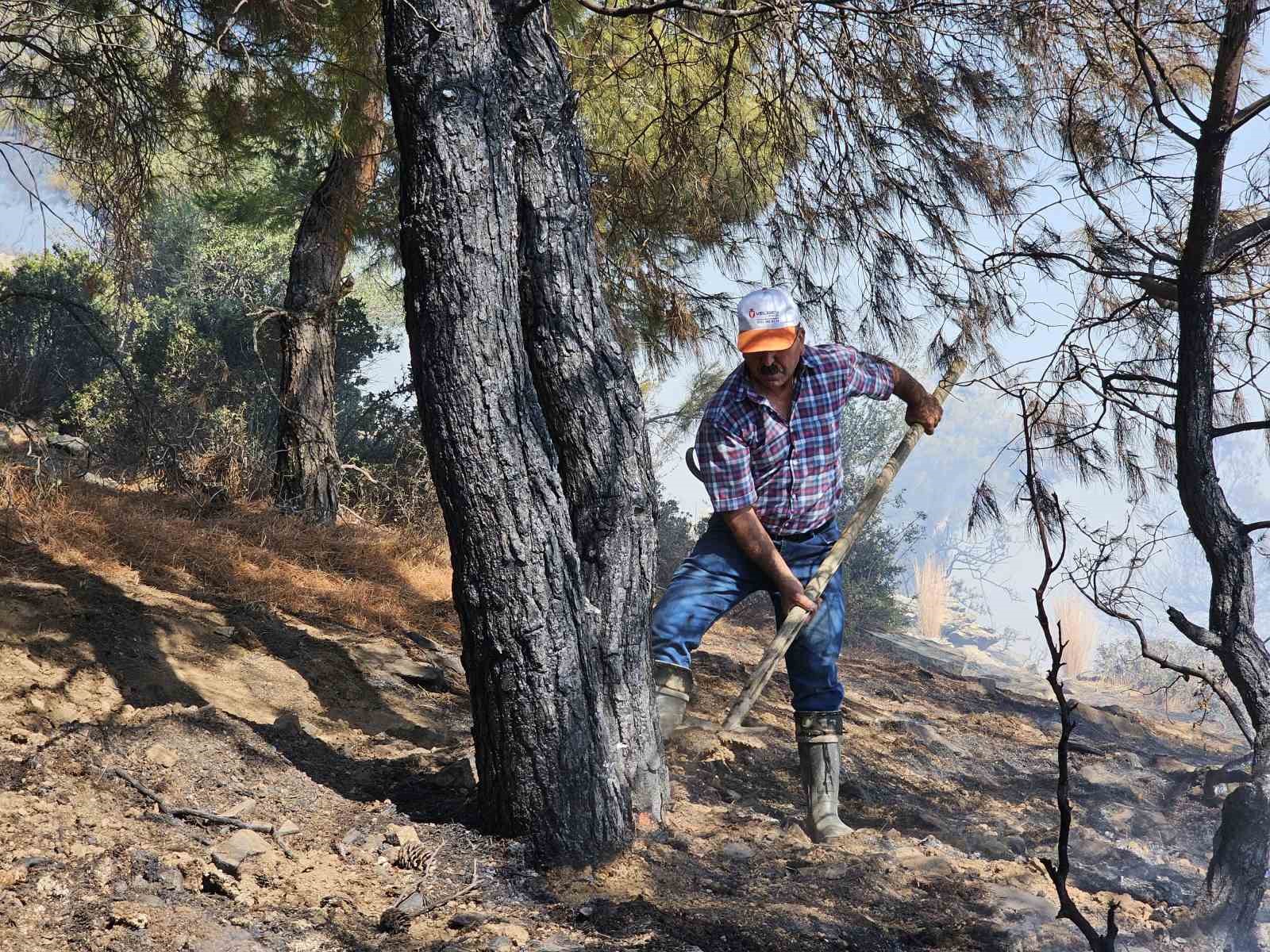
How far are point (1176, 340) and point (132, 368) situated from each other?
9.51 meters

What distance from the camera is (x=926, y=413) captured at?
164 inches

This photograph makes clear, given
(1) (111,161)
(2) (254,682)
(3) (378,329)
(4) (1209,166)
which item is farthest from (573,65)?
(3) (378,329)

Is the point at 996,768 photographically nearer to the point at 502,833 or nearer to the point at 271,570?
the point at 502,833

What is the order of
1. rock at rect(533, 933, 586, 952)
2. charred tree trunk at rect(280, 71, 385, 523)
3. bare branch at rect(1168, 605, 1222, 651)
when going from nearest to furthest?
rock at rect(533, 933, 586, 952), bare branch at rect(1168, 605, 1222, 651), charred tree trunk at rect(280, 71, 385, 523)

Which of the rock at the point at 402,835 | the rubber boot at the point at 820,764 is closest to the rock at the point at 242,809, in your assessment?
the rock at the point at 402,835

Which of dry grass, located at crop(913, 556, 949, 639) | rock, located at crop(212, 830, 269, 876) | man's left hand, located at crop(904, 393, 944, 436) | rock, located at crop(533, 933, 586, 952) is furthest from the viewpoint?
dry grass, located at crop(913, 556, 949, 639)

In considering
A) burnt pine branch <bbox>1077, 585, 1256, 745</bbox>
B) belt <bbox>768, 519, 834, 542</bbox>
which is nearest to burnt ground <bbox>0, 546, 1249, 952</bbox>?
burnt pine branch <bbox>1077, 585, 1256, 745</bbox>

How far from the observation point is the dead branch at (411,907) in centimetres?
262

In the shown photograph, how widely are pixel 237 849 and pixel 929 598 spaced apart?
16.1 meters

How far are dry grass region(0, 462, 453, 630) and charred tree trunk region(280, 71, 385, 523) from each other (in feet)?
1.67

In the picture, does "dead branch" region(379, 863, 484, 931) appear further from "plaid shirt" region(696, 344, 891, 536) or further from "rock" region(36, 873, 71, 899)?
"plaid shirt" region(696, 344, 891, 536)

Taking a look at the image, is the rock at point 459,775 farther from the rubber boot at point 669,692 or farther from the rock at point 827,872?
the rock at point 827,872

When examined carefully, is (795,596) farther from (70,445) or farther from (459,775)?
(70,445)

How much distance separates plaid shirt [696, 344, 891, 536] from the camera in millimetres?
3656
